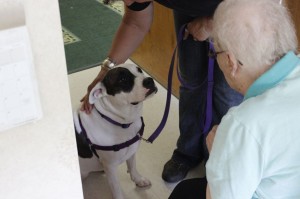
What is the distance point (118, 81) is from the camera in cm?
159

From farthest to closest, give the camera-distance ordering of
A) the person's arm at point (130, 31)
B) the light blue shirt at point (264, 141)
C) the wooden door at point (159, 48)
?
the wooden door at point (159, 48) < the person's arm at point (130, 31) < the light blue shirt at point (264, 141)

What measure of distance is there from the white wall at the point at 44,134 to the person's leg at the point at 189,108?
1.04m

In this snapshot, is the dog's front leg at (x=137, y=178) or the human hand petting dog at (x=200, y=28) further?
the dog's front leg at (x=137, y=178)

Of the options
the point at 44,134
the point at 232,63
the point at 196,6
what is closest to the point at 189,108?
the point at 196,6

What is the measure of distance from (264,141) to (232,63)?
21cm

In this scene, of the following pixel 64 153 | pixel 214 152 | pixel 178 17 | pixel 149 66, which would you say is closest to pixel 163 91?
pixel 149 66

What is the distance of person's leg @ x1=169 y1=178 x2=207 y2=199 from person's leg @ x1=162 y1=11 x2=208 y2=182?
48 cm

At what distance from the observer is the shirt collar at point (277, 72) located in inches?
35.0

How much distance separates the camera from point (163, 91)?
8.24 ft

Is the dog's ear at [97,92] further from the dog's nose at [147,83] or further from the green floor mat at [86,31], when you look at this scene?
the green floor mat at [86,31]

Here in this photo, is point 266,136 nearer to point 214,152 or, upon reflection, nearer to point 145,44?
point 214,152

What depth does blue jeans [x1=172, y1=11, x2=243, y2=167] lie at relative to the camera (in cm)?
162

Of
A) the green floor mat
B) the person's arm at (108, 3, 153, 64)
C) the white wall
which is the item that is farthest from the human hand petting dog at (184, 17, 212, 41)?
the green floor mat

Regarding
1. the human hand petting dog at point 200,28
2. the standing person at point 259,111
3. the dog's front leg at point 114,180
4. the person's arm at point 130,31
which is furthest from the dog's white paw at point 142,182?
the standing person at point 259,111
